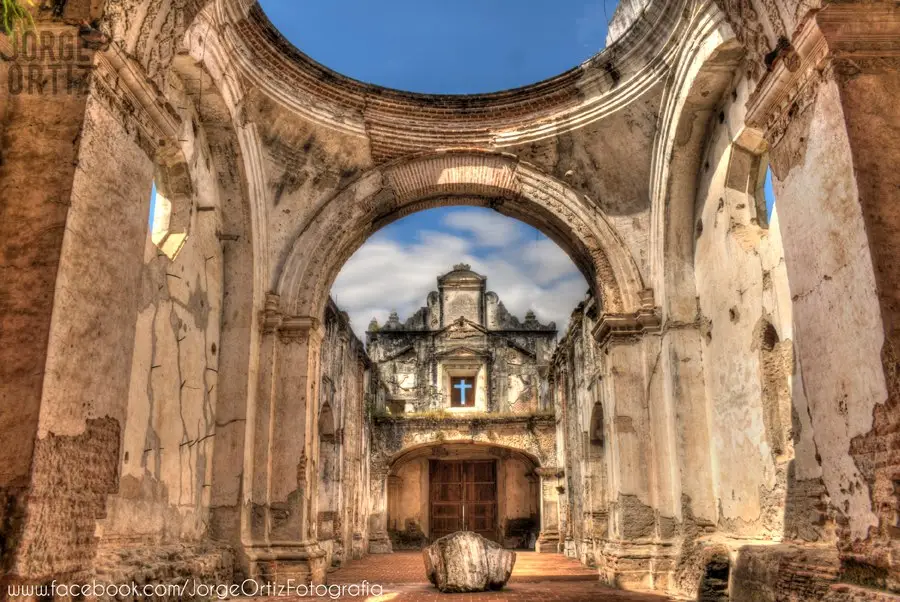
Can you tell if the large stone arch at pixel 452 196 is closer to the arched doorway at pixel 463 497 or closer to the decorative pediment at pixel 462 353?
the arched doorway at pixel 463 497

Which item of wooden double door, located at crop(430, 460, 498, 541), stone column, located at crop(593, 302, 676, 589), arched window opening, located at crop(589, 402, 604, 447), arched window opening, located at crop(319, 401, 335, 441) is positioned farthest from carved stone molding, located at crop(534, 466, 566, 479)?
stone column, located at crop(593, 302, 676, 589)

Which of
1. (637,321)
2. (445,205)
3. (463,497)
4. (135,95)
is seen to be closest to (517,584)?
(637,321)

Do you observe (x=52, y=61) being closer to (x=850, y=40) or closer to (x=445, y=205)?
(x=850, y=40)

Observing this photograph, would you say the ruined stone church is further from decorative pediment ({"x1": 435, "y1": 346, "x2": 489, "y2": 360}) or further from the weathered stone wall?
decorative pediment ({"x1": 435, "y1": 346, "x2": 489, "y2": 360})

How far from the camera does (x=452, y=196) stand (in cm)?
895

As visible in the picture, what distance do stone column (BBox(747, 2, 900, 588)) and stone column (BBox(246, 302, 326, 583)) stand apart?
5296 millimetres

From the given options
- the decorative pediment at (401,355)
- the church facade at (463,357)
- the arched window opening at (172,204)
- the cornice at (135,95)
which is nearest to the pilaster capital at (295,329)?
the arched window opening at (172,204)

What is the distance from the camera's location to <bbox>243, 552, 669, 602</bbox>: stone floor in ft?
22.5

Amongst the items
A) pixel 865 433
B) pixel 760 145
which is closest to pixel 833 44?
pixel 865 433

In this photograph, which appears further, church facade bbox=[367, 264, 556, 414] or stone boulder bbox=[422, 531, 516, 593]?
church facade bbox=[367, 264, 556, 414]

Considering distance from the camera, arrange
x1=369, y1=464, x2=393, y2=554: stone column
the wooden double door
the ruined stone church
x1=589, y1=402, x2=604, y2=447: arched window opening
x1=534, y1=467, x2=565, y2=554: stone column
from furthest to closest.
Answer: the wooden double door < x1=369, y1=464, x2=393, y2=554: stone column < x1=534, y1=467, x2=565, y2=554: stone column < x1=589, y1=402, x2=604, y2=447: arched window opening < the ruined stone church

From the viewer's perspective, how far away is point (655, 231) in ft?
26.5

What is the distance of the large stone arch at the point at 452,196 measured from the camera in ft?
26.9

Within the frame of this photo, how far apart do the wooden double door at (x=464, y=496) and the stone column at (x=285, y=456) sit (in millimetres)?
13472
